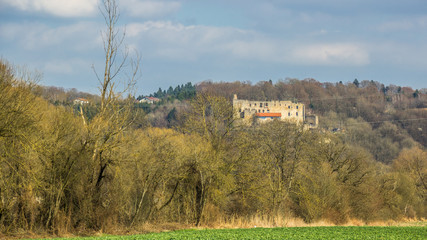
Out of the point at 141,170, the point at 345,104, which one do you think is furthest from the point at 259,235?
the point at 345,104

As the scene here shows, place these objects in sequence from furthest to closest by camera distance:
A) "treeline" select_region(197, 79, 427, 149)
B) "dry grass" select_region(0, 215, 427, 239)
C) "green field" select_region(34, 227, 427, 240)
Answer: "treeline" select_region(197, 79, 427, 149) < "dry grass" select_region(0, 215, 427, 239) < "green field" select_region(34, 227, 427, 240)

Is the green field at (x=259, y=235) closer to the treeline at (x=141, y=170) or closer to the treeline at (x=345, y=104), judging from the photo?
the treeline at (x=141, y=170)

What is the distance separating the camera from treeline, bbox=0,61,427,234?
66.6 feet

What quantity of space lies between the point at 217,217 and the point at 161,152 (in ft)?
20.2

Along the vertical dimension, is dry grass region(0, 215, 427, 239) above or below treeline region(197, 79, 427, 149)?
below

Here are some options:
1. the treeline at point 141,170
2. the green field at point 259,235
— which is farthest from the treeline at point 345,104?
the green field at point 259,235

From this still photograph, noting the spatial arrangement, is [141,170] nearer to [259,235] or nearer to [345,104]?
[259,235]

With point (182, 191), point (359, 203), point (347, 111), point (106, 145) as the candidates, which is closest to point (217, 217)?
point (182, 191)

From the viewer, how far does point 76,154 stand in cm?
2159

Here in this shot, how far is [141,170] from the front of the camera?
79.9 ft

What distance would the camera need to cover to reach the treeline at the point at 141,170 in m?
20.3

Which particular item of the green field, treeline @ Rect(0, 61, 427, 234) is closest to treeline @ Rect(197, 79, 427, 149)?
treeline @ Rect(0, 61, 427, 234)

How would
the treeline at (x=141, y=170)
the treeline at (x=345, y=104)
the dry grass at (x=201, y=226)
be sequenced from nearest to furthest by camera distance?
the treeline at (x=141, y=170)
the dry grass at (x=201, y=226)
the treeline at (x=345, y=104)

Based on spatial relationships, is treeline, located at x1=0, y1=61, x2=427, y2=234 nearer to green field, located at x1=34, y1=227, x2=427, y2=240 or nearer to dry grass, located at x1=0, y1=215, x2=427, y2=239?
dry grass, located at x1=0, y1=215, x2=427, y2=239
